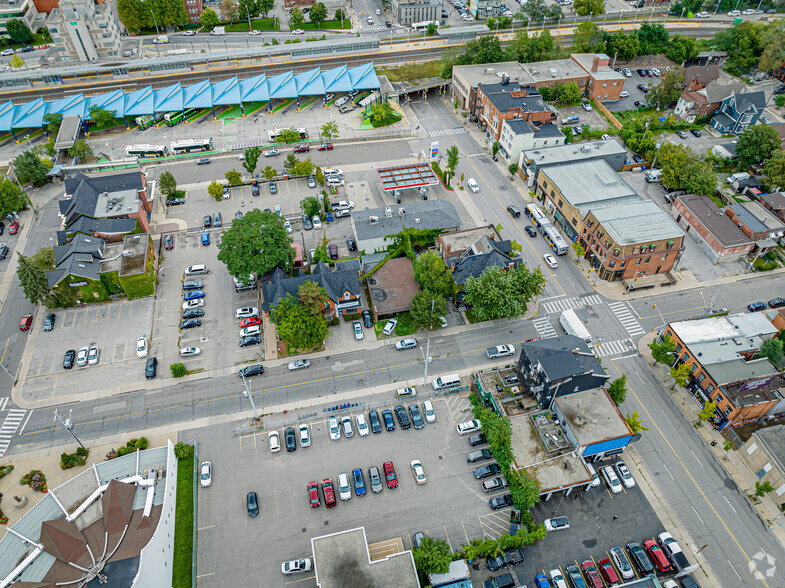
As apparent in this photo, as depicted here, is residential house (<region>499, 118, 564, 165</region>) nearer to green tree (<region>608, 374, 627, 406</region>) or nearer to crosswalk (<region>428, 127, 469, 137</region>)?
crosswalk (<region>428, 127, 469, 137</region>)

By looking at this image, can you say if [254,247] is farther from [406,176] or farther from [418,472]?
[418,472]

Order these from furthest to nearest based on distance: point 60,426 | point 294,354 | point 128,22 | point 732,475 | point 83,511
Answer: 1. point 128,22
2. point 294,354
3. point 60,426
4. point 732,475
5. point 83,511

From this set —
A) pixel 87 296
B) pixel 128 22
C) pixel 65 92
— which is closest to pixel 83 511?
pixel 87 296

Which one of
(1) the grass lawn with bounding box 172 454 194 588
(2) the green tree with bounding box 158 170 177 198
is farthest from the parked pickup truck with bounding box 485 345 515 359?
(2) the green tree with bounding box 158 170 177 198

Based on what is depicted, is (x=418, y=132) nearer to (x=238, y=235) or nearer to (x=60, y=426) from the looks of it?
(x=238, y=235)

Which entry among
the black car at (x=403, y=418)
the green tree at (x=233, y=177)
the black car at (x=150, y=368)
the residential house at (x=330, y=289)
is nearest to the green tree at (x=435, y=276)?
the residential house at (x=330, y=289)
